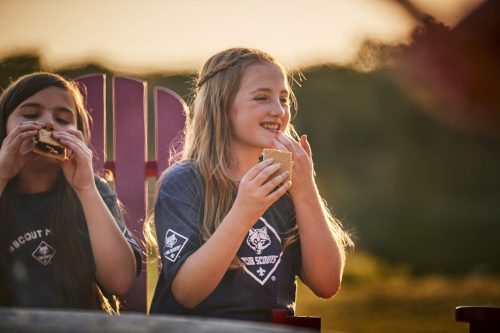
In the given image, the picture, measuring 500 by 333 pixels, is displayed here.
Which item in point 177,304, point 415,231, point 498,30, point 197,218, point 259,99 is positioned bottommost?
point 177,304

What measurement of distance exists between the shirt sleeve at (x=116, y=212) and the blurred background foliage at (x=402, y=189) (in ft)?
11.5

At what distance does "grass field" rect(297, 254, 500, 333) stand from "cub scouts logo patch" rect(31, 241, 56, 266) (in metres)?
3.14

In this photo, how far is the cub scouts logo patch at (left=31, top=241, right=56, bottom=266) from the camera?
8.66 feet

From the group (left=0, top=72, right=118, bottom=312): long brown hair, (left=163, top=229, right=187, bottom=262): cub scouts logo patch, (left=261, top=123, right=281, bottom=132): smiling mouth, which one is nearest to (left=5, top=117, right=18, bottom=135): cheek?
(left=0, top=72, right=118, bottom=312): long brown hair

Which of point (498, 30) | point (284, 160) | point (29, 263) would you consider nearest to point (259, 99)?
point (284, 160)

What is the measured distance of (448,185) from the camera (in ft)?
22.5

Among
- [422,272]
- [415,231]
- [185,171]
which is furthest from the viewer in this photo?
[415,231]

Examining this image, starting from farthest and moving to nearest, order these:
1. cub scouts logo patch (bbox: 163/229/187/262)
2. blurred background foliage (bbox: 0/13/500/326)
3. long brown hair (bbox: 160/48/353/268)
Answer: blurred background foliage (bbox: 0/13/500/326), long brown hair (bbox: 160/48/353/268), cub scouts logo patch (bbox: 163/229/187/262)

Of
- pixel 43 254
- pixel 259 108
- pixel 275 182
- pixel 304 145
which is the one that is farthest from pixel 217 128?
pixel 43 254

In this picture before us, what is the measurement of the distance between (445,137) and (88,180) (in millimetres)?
4650

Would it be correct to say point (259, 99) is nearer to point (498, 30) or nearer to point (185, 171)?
point (185, 171)

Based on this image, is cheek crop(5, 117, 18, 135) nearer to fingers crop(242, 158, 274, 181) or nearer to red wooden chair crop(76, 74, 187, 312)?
red wooden chair crop(76, 74, 187, 312)

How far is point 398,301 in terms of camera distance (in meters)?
6.28

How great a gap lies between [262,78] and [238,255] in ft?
1.60
